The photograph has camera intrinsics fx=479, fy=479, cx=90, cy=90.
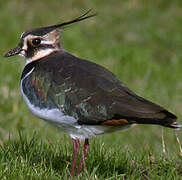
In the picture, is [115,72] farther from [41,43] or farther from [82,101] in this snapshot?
[82,101]

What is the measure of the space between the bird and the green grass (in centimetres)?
42

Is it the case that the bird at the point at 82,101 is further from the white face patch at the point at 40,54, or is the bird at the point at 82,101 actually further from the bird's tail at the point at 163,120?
the white face patch at the point at 40,54

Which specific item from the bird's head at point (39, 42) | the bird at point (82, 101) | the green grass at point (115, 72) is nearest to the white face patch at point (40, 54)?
the bird's head at point (39, 42)

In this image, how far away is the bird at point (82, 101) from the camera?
4156mm

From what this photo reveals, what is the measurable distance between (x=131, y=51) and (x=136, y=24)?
5.39 feet

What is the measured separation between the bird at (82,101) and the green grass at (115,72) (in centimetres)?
42

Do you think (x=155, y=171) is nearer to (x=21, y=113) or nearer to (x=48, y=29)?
(x=48, y=29)

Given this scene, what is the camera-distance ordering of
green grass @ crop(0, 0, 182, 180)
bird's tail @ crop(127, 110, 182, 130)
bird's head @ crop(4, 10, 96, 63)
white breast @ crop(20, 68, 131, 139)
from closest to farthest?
1. bird's tail @ crop(127, 110, 182, 130)
2. white breast @ crop(20, 68, 131, 139)
3. green grass @ crop(0, 0, 182, 180)
4. bird's head @ crop(4, 10, 96, 63)

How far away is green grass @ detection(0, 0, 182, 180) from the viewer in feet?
15.5

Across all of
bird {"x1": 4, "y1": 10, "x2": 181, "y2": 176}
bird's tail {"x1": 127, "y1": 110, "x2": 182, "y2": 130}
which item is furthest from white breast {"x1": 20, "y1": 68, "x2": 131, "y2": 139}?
bird's tail {"x1": 127, "y1": 110, "x2": 182, "y2": 130}

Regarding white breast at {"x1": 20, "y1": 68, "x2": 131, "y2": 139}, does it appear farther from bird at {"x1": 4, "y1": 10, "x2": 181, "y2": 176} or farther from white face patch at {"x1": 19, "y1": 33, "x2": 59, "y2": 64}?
white face patch at {"x1": 19, "y1": 33, "x2": 59, "y2": 64}

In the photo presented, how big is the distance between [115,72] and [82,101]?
5.59 meters

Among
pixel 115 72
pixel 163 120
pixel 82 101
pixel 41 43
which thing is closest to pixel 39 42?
pixel 41 43

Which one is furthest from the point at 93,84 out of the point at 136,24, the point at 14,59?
the point at 136,24
